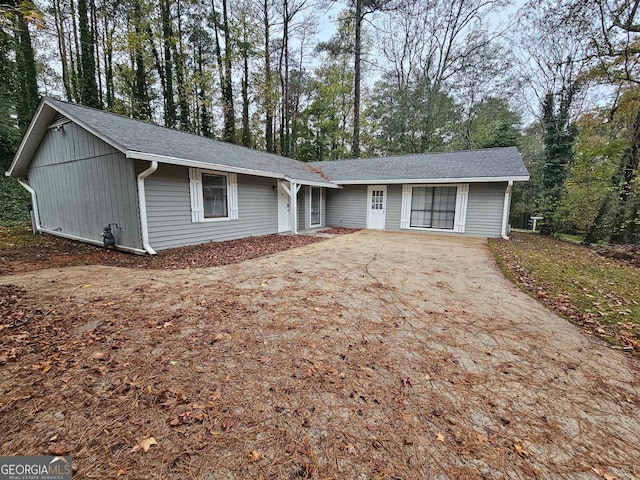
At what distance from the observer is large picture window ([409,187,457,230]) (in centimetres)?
1077

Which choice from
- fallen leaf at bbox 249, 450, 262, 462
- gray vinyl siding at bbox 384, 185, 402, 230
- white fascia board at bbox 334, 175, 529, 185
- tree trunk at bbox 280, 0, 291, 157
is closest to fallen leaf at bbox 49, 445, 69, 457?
fallen leaf at bbox 249, 450, 262, 462

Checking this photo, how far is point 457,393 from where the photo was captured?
2082 mm

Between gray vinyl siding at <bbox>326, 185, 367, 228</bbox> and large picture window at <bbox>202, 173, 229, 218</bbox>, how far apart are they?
635 cm

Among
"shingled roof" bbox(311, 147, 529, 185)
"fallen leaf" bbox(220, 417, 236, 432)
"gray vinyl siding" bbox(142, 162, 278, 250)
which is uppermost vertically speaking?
"shingled roof" bbox(311, 147, 529, 185)

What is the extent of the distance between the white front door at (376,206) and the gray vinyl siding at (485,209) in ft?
11.1

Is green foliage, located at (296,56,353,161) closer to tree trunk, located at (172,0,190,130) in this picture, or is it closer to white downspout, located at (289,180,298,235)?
tree trunk, located at (172,0,190,130)

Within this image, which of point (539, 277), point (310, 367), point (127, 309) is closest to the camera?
point (310, 367)

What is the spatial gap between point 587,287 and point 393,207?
7780mm

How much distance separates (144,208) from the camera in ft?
19.8

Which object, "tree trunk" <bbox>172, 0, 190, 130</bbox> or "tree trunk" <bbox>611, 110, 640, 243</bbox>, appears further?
"tree trunk" <bbox>172, 0, 190, 130</bbox>

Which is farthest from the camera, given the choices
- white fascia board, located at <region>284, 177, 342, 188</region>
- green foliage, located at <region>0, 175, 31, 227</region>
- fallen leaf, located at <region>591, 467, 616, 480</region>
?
green foliage, located at <region>0, 175, 31, 227</region>

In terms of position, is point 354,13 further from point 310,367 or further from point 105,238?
point 310,367

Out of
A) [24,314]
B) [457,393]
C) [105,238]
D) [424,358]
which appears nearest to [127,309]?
[24,314]

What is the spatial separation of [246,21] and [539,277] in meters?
21.2
